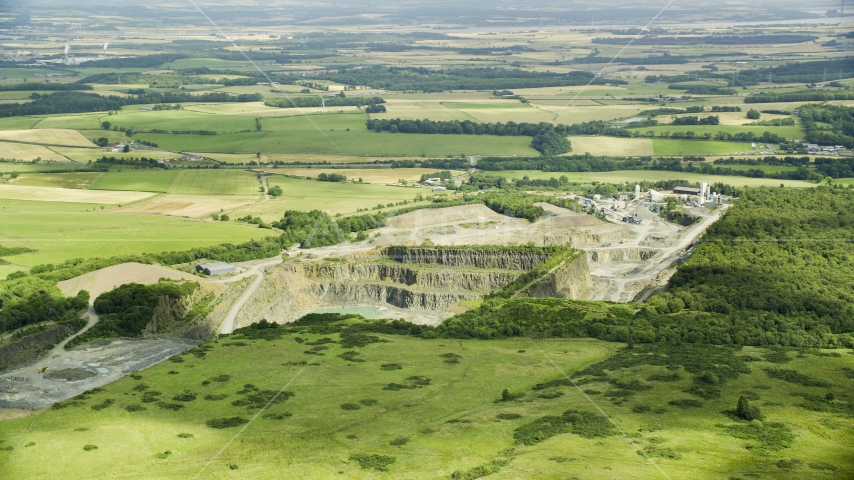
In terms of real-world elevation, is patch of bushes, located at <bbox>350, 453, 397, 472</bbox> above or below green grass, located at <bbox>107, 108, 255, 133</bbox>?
below

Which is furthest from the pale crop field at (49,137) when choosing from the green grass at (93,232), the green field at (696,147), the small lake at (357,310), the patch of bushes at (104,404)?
the patch of bushes at (104,404)

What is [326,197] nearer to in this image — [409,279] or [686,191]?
[409,279]

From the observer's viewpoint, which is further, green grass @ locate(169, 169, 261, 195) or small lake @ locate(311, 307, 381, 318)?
green grass @ locate(169, 169, 261, 195)


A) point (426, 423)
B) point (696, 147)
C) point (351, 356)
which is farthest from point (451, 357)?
point (696, 147)

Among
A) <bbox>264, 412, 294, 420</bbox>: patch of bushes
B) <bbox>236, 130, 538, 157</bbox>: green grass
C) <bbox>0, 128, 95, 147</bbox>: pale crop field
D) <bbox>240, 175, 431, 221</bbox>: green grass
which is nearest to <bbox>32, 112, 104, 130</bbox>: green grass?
<bbox>0, 128, 95, 147</bbox>: pale crop field

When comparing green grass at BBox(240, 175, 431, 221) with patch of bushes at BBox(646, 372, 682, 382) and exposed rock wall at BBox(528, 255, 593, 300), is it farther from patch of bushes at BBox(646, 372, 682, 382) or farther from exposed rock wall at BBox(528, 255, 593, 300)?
patch of bushes at BBox(646, 372, 682, 382)

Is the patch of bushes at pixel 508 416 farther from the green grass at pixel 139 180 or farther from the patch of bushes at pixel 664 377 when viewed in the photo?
the green grass at pixel 139 180

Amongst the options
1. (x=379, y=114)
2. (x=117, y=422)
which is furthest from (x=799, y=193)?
(x=117, y=422)
